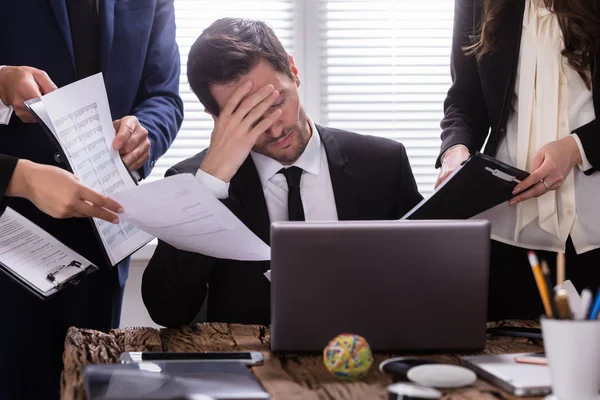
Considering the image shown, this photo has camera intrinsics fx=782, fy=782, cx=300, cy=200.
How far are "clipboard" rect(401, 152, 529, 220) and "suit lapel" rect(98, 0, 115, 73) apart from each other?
0.76 metres

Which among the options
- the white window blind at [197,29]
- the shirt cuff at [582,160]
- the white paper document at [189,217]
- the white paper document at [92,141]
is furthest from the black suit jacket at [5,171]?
the white window blind at [197,29]

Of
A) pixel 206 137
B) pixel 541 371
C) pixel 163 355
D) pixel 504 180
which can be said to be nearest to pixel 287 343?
pixel 163 355

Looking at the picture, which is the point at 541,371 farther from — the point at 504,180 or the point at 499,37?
the point at 499,37

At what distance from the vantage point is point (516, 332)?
53.2 inches

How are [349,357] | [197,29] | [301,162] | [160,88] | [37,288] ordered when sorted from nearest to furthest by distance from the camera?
[349,357]
[37,288]
[301,162]
[160,88]
[197,29]

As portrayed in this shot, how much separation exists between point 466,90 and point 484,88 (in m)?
0.09

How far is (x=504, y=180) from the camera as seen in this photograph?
1.46 metres

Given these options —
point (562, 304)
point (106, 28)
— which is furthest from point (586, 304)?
point (106, 28)

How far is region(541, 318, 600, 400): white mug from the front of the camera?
0.93 metres

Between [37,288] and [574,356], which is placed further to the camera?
[37,288]

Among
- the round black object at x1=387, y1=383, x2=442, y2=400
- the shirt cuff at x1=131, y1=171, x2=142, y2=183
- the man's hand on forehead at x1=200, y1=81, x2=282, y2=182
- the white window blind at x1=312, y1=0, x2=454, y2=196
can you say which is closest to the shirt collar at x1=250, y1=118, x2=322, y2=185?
the man's hand on forehead at x1=200, y1=81, x2=282, y2=182

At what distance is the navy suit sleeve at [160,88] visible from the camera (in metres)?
1.82

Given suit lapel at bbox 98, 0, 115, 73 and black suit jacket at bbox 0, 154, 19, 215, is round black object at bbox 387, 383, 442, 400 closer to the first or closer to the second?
black suit jacket at bbox 0, 154, 19, 215

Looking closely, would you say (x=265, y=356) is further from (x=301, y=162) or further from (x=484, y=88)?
(x=484, y=88)
